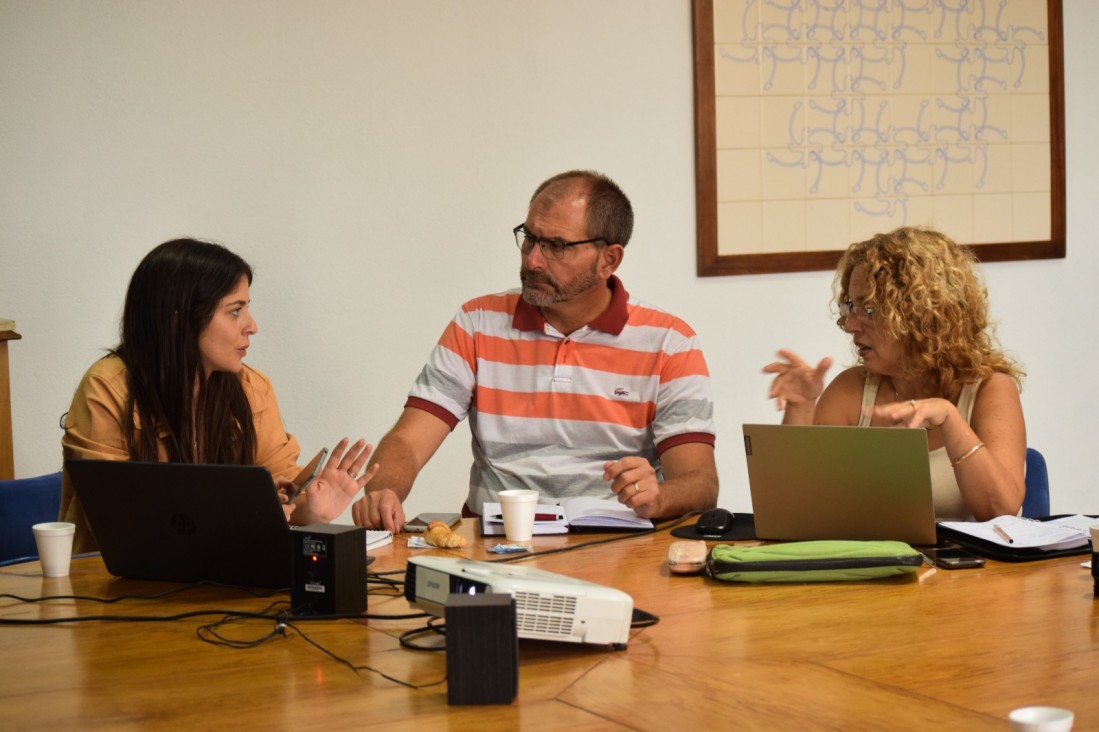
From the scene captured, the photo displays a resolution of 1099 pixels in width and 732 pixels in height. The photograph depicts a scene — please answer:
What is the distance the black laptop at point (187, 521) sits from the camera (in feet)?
5.74

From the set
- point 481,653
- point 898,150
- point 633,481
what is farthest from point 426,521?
point 898,150

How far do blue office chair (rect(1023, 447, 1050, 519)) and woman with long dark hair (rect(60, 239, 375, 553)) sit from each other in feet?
4.58

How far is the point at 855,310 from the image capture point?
99.3 inches

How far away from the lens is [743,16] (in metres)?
3.67

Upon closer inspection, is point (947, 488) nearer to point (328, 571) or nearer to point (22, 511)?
point (328, 571)

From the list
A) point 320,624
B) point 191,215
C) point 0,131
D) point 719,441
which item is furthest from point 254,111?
point 320,624

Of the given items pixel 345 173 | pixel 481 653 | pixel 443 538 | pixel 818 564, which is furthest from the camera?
pixel 345 173

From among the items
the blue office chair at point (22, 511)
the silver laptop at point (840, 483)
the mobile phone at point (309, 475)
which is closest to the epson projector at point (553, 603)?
the silver laptop at point (840, 483)

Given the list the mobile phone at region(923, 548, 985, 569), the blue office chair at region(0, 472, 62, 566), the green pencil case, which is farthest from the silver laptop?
the blue office chair at region(0, 472, 62, 566)

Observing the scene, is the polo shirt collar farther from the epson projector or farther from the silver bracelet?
the epson projector

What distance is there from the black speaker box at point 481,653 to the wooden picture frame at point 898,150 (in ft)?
8.31

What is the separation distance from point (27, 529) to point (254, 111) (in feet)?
4.54

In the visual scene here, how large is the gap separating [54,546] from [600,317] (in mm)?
1368

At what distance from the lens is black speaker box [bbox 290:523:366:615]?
1.64 m
